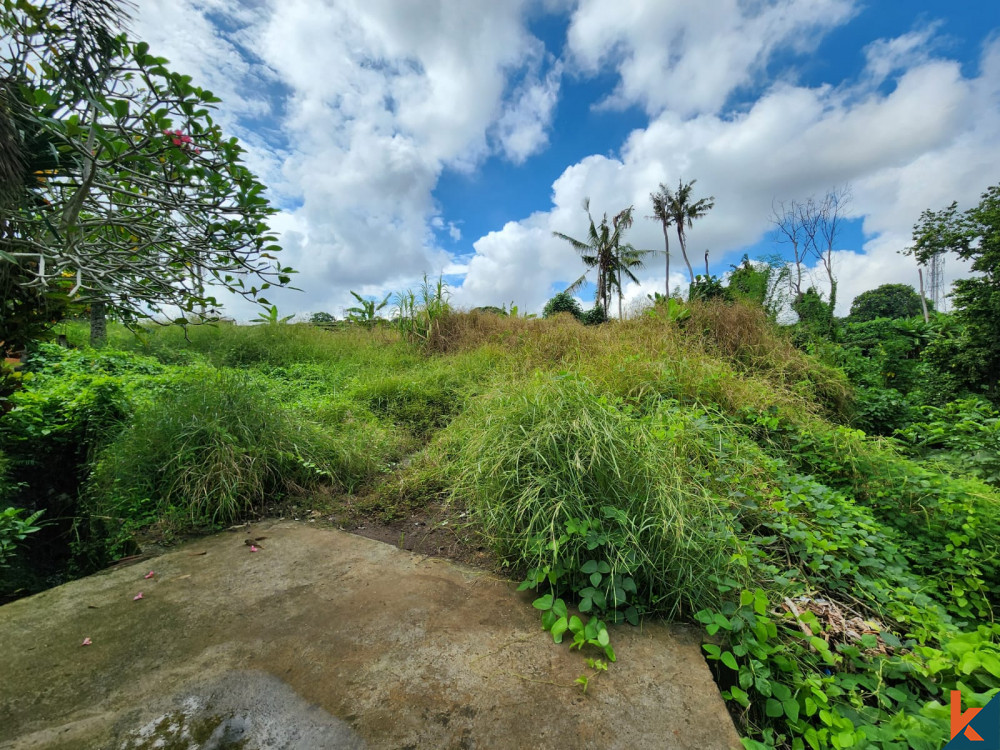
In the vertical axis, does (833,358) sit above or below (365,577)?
above

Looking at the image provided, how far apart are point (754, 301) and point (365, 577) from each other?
23.5 ft

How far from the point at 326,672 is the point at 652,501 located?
1.40 m

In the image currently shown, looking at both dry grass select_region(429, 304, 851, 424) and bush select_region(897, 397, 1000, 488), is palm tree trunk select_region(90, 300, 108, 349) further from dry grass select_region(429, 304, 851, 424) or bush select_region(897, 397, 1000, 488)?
bush select_region(897, 397, 1000, 488)

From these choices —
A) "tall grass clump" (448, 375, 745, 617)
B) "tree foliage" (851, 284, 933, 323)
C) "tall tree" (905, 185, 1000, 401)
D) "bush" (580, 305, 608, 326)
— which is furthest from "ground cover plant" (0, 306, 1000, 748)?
"tree foliage" (851, 284, 933, 323)

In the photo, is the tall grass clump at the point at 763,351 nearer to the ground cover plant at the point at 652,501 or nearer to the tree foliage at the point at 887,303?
the ground cover plant at the point at 652,501

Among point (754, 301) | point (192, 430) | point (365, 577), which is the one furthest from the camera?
point (754, 301)

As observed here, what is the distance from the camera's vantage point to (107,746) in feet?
3.25

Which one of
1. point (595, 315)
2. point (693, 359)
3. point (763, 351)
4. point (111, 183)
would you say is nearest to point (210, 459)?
point (111, 183)

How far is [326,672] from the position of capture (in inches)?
48.0

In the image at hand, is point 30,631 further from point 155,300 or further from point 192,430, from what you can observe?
point 155,300

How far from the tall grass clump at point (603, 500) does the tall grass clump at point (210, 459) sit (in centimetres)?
138

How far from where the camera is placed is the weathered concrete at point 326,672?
1041 mm

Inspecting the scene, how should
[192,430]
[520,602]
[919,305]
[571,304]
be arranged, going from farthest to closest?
[919,305] → [571,304] → [192,430] → [520,602]

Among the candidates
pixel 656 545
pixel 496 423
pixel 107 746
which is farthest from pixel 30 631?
pixel 656 545
